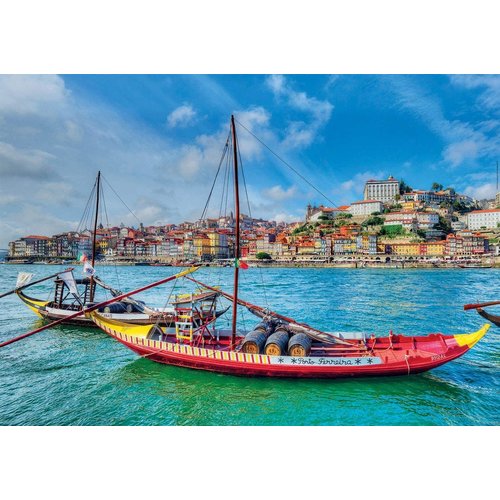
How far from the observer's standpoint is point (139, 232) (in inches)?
1577

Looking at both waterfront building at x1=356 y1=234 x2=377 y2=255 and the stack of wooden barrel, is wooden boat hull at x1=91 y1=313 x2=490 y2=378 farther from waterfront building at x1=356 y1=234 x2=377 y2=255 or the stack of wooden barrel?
waterfront building at x1=356 y1=234 x2=377 y2=255

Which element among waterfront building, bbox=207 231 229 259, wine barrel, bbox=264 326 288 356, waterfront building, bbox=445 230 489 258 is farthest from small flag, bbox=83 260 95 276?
waterfront building, bbox=445 230 489 258

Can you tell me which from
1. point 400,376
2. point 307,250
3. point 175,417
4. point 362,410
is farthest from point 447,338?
point 307,250

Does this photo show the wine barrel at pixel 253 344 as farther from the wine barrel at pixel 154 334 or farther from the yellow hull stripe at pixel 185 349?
the wine barrel at pixel 154 334

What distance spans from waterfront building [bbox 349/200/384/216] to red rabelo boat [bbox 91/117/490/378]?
3712 centimetres

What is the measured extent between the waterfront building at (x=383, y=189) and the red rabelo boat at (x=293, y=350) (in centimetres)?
3983

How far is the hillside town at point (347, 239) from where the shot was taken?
30609 millimetres

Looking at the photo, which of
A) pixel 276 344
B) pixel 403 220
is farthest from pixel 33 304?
pixel 403 220

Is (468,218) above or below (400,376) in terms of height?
above

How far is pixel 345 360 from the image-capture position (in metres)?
3.57

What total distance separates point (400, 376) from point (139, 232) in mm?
39179

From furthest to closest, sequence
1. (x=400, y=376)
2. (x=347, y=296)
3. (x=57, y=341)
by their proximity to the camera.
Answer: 1. (x=347, y=296)
2. (x=57, y=341)
3. (x=400, y=376)

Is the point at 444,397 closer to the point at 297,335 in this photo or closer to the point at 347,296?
the point at 297,335

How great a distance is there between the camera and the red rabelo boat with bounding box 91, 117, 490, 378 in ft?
11.7
